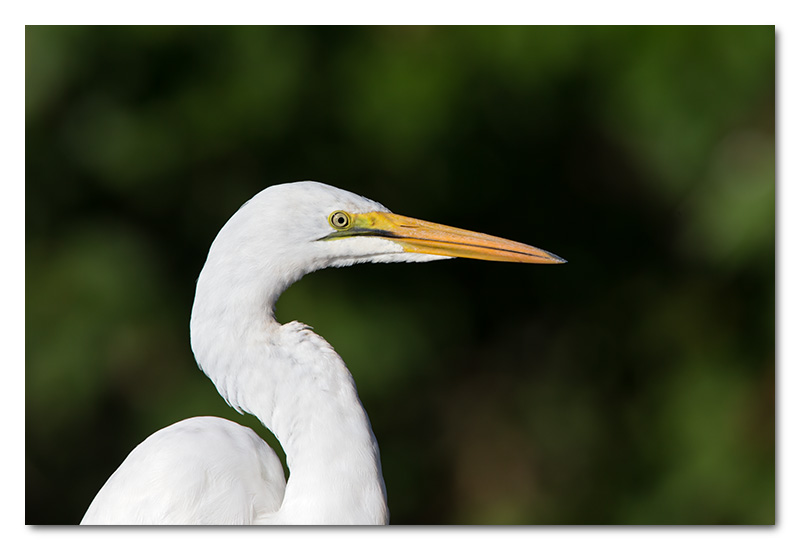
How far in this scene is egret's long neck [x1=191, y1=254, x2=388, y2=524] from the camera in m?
1.17

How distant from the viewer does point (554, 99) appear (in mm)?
2377

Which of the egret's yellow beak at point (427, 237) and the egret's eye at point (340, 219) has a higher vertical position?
the egret's eye at point (340, 219)

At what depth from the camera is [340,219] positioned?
121 centimetres

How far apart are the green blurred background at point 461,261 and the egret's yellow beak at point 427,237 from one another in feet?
2.41

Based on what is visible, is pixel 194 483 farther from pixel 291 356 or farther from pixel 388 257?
pixel 388 257

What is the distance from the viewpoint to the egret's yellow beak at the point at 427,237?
122 cm

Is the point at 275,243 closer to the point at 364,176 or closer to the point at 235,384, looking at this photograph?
the point at 235,384

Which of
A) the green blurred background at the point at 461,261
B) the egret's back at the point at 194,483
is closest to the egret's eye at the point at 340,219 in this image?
the egret's back at the point at 194,483

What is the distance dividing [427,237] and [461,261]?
57.0 inches

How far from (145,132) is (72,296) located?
1.50 ft

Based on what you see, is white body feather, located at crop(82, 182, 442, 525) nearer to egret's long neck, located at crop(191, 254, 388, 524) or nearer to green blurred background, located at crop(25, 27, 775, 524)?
egret's long neck, located at crop(191, 254, 388, 524)

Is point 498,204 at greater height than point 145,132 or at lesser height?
lesser

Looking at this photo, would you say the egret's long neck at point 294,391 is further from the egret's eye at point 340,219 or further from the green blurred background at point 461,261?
the green blurred background at point 461,261

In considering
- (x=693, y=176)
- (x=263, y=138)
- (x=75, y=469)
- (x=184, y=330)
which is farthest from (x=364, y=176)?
(x=75, y=469)
